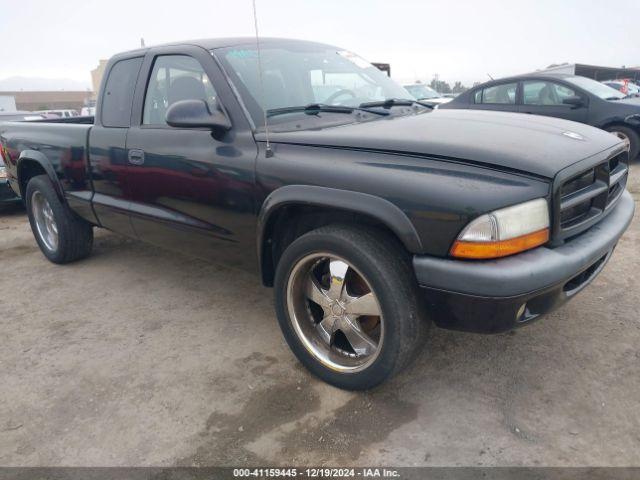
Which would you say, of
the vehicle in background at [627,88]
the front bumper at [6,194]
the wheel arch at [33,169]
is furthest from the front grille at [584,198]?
the vehicle in background at [627,88]

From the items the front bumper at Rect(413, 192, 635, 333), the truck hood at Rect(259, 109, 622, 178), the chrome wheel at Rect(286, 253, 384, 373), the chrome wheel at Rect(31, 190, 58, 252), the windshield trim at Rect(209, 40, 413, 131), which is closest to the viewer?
the front bumper at Rect(413, 192, 635, 333)

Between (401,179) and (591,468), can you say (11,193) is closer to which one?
(401,179)

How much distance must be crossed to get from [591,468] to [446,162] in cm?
134

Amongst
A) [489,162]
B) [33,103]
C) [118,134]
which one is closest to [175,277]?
[118,134]

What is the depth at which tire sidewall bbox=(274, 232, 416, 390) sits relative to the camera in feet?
6.93

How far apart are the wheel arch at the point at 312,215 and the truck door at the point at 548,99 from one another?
660 cm

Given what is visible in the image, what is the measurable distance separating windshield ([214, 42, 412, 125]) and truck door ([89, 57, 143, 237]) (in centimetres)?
95

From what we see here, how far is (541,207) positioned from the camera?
76.3 inches

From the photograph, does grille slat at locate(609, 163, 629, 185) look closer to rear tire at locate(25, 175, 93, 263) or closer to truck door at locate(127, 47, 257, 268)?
truck door at locate(127, 47, 257, 268)

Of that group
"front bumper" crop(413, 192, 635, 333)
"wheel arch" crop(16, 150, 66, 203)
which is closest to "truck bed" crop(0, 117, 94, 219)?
"wheel arch" crop(16, 150, 66, 203)

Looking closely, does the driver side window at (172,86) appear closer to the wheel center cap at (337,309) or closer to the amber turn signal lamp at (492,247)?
the wheel center cap at (337,309)

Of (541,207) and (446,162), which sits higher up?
(446,162)

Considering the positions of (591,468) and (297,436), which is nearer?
(591,468)

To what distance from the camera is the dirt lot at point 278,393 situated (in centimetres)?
212
